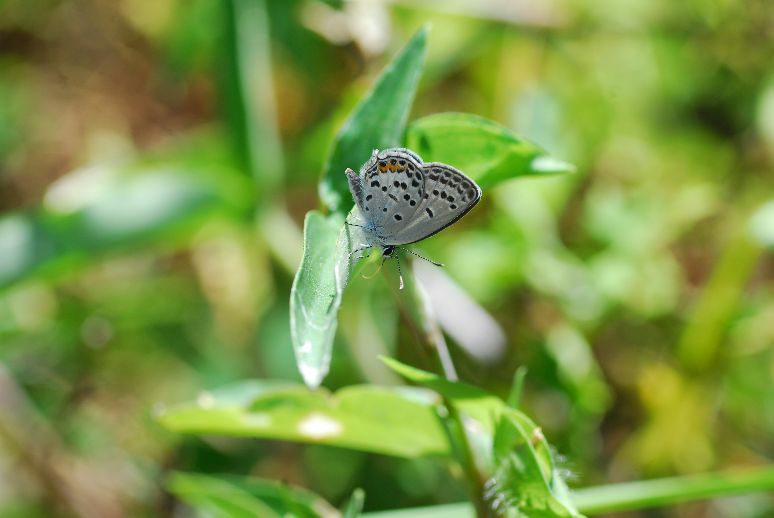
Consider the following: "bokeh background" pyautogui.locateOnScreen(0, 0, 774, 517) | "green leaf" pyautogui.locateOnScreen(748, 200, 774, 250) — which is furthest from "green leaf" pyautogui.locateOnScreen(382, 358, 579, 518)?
"green leaf" pyautogui.locateOnScreen(748, 200, 774, 250)

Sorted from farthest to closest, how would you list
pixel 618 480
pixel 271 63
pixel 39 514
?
pixel 271 63 → pixel 39 514 → pixel 618 480

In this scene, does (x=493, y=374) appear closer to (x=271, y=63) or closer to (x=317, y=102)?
(x=317, y=102)

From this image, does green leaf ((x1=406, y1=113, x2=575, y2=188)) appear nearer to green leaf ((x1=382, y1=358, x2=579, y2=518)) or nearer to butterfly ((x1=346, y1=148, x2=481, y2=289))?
butterfly ((x1=346, y1=148, x2=481, y2=289))

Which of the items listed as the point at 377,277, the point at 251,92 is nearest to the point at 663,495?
the point at 377,277

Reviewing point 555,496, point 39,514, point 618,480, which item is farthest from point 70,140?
point 555,496

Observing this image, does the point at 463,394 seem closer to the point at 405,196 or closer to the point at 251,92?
the point at 405,196
